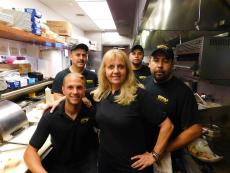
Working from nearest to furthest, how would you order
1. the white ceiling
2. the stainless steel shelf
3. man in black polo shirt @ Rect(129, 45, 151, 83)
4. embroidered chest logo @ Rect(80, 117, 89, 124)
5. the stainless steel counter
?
the stainless steel counter → embroidered chest logo @ Rect(80, 117, 89, 124) → the stainless steel shelf → man in black polo shirt @ Rect(129, 45, 151, 83) → the white ceiling

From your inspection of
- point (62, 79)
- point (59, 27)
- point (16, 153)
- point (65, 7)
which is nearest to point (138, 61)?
point (62, 79)

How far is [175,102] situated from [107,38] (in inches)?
323

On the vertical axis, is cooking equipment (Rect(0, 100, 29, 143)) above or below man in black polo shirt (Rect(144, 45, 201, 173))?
below

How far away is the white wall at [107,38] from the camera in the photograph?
30.6 ft

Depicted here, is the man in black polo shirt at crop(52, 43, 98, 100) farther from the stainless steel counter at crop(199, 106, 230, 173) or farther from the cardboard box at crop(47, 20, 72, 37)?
the cardboard box at crop(47, 20, 72, 37)

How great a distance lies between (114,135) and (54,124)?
48 cm

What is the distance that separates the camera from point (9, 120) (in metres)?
1.85

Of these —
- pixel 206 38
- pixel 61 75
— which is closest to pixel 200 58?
pixel 206 38

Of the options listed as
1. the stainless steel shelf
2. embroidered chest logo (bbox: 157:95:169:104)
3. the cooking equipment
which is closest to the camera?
embroidered chest logo (bbox: 157:95:169:104)

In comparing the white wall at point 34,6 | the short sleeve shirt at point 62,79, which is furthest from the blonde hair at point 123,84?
the white wall at point 34,6

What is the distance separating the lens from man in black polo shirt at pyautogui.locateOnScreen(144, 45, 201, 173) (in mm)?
1444

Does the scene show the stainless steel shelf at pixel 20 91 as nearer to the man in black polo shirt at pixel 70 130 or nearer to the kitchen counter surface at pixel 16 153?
the kitchen counter surface at pixel 16 153

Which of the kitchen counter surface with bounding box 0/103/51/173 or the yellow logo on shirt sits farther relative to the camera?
the yellow logo on shirt

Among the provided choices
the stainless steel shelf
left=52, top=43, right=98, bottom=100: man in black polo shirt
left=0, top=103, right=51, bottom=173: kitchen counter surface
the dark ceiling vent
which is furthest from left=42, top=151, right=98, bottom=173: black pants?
the dark ceiling vent
